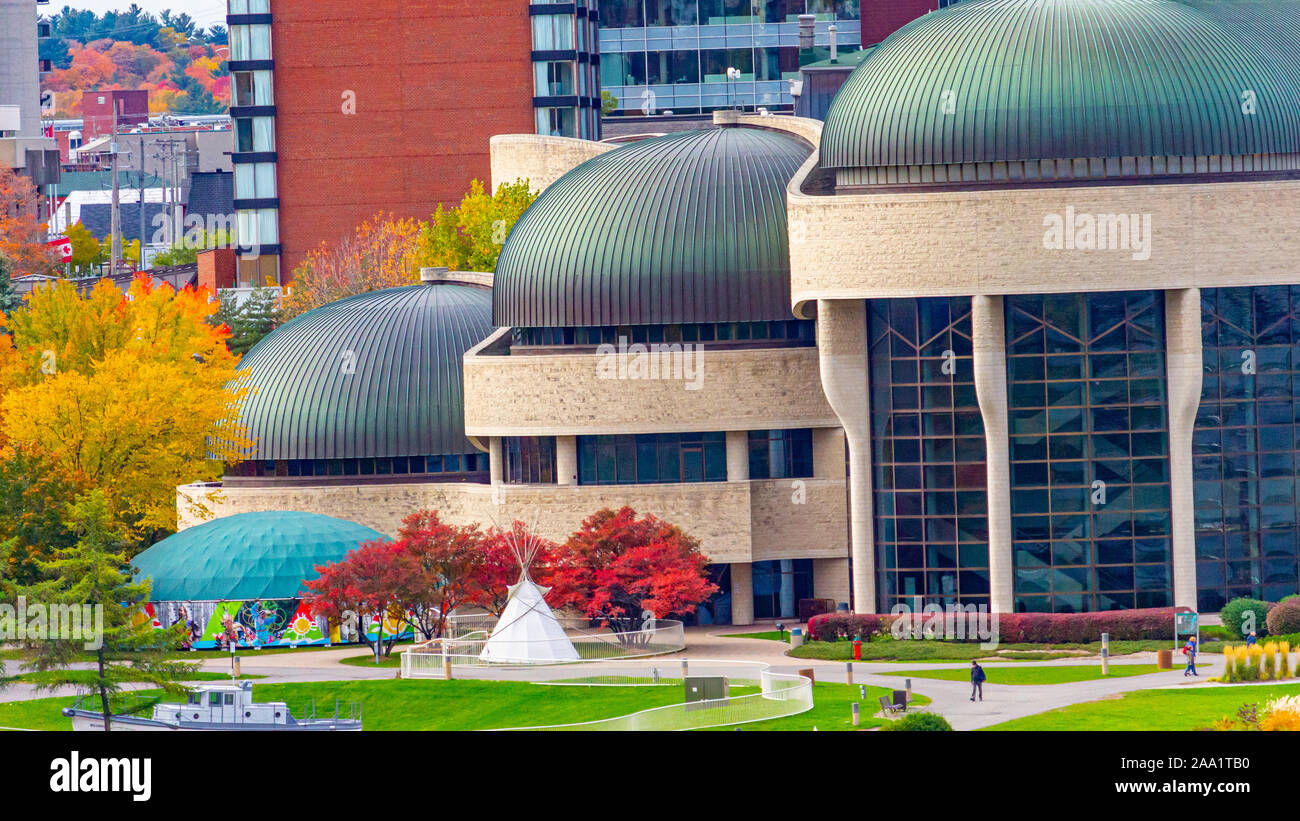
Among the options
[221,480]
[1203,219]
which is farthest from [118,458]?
[1203,219]

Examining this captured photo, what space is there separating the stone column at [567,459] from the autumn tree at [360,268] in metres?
41.5

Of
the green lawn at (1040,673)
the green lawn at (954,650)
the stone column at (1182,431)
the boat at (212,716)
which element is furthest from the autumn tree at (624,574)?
the stone column at (1182,431)

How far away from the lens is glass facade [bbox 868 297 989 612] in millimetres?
79500

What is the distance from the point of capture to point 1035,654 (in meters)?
74.2

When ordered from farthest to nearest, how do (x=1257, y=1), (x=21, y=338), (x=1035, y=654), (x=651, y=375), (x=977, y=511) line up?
(x=21, y=338) < (x=1257, y=1) < (x=651, y=375) < (x=977, y=511) < (x=1035, y=654)

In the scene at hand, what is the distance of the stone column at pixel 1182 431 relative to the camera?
77.5 metres

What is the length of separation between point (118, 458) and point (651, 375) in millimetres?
20875

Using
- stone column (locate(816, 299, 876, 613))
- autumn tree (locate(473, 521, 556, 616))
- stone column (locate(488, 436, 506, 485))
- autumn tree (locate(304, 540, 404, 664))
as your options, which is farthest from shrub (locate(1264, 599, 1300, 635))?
stone column (locate(488, 436, 506, 485))

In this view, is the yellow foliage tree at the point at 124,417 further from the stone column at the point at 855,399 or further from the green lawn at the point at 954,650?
the green lawn at the point at 954,650

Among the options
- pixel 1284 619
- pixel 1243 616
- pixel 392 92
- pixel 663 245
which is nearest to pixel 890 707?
pixel 1243 616

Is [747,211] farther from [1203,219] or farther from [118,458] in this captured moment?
[118,458]

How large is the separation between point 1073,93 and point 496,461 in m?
24.9

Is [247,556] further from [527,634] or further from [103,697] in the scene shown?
[103,697]

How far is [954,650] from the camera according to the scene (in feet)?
247
